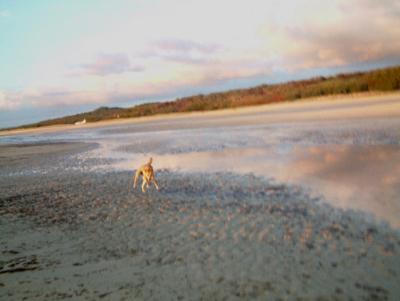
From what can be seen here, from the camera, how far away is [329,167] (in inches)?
459

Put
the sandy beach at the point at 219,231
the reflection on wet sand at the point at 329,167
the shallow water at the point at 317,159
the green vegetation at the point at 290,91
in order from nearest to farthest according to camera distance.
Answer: the sandy beach at the point at 219,231
the reflection on wet sand at the point at 329,167
the shallow water at the point at 317,159
the green vegetation at the point at 290,91

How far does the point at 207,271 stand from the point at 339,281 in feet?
5.93

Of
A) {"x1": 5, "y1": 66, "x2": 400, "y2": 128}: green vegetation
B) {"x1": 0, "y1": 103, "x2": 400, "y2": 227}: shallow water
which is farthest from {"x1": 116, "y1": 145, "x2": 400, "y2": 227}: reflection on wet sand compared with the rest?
{"x1": 5, "y1": 66, "x2": 400, "y2": 128}: green vegetation

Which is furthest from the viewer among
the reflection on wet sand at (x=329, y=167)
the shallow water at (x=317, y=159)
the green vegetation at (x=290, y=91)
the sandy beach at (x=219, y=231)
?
the green vegetation at (x=290, y=91)

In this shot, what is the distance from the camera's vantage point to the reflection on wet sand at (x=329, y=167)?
823 cm

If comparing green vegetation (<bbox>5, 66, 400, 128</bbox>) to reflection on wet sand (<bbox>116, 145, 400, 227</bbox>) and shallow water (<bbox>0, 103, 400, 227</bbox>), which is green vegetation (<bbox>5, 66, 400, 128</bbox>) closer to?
shallow water (<bbox>0, 103, 400, 227</bbox>)

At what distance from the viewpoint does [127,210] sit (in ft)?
31.3

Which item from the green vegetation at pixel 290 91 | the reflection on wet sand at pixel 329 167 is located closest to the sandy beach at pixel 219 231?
the reflection on wet sand at pixel 329 167

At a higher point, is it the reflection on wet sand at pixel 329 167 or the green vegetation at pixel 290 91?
the green vegetation at pixel 290 91

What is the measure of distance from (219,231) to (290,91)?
47121 mm

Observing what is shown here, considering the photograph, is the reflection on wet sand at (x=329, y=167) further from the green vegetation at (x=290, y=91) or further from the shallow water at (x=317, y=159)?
the green vegetation at (x=290, y=91)

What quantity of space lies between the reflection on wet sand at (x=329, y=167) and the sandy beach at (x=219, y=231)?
0.16 feet

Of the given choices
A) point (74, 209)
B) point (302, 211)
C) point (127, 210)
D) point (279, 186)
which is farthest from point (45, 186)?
point (302, 211)

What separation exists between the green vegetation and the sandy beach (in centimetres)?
2884
